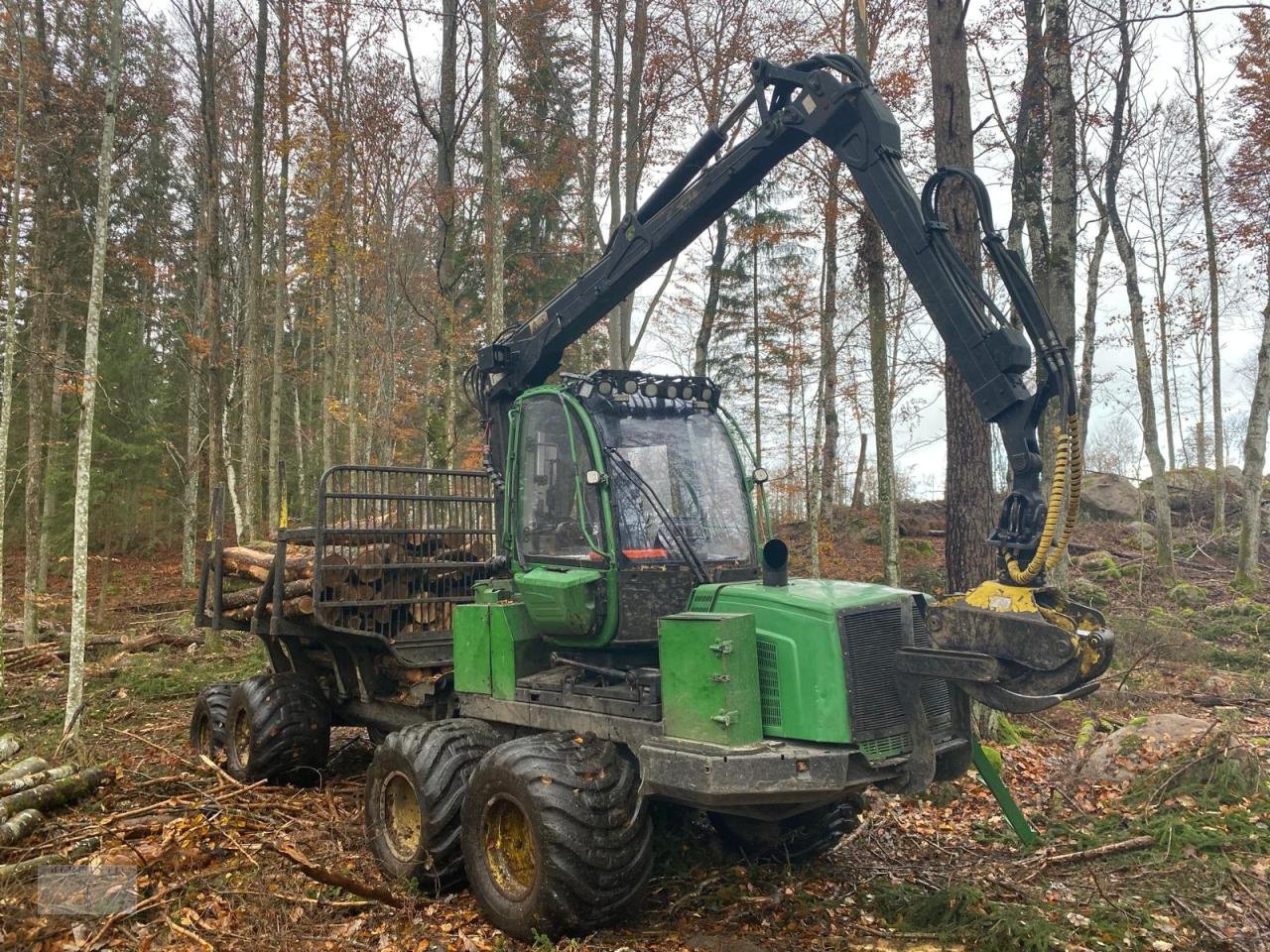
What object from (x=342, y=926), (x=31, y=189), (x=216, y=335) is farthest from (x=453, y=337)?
(x=342, y=926)

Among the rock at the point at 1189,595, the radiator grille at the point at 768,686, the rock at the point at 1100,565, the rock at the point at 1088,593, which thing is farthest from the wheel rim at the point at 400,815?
the rock at the point at 1100,565

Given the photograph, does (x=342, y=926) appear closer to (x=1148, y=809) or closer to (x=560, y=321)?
(x=560, y=321)

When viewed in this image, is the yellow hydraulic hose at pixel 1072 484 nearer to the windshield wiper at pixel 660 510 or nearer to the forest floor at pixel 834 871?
the forest floor at pixel 834 871

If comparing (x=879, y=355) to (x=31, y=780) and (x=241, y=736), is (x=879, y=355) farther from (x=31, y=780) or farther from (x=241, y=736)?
(x=31, y=780)

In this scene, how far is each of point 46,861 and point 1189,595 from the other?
16678 mm

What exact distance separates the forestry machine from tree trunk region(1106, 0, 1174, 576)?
1264 centimetres

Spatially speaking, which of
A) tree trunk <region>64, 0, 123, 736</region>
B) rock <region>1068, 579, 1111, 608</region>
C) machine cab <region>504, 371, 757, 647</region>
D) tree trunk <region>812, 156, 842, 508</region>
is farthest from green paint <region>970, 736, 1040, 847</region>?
tree trunk <region>812, 156, 842, 508</region>

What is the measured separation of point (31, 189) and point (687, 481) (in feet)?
52.1

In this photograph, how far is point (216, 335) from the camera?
1440 centimetres

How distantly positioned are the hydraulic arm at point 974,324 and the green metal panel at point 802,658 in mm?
499

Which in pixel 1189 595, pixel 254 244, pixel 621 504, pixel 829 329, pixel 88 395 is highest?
pixel 254 244

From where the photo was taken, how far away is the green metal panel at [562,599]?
5.28 meters

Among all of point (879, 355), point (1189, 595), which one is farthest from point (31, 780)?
point (1189, 595)

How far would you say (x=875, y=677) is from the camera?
4551 millimetres
